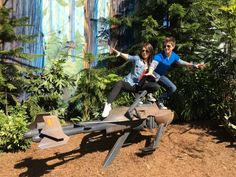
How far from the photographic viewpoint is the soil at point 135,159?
253 inches

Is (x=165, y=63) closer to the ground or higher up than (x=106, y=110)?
higher up

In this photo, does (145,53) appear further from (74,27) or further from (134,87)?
(74,27)

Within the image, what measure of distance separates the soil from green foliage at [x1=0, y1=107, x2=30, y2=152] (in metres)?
0.13

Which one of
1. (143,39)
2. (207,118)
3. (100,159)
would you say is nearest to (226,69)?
(207,118)

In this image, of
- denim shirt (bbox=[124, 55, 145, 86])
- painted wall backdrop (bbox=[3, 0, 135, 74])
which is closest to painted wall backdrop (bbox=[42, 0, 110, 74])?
painted wall backdrop (bbox=[3, 0, 135, 74])

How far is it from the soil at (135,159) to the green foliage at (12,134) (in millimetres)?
133

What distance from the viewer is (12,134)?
7070mm

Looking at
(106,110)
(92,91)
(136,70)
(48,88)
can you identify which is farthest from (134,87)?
(48,88)

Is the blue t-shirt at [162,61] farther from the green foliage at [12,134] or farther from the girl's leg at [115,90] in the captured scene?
the green foliage at [12,134]

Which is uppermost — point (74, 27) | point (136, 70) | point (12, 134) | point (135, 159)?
point (74, 27)

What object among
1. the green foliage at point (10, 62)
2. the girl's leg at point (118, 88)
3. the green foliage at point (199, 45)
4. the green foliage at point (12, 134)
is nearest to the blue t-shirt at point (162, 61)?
the girl's leg at point (118, 88)

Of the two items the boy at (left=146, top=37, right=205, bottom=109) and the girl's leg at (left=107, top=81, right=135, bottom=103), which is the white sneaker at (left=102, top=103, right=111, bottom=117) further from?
the boy at (left=146, top=37, right=205, bottom=109)

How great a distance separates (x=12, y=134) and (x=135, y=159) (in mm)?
2007

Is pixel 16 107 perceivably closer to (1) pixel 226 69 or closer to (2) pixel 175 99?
(2) pixel 175 99
